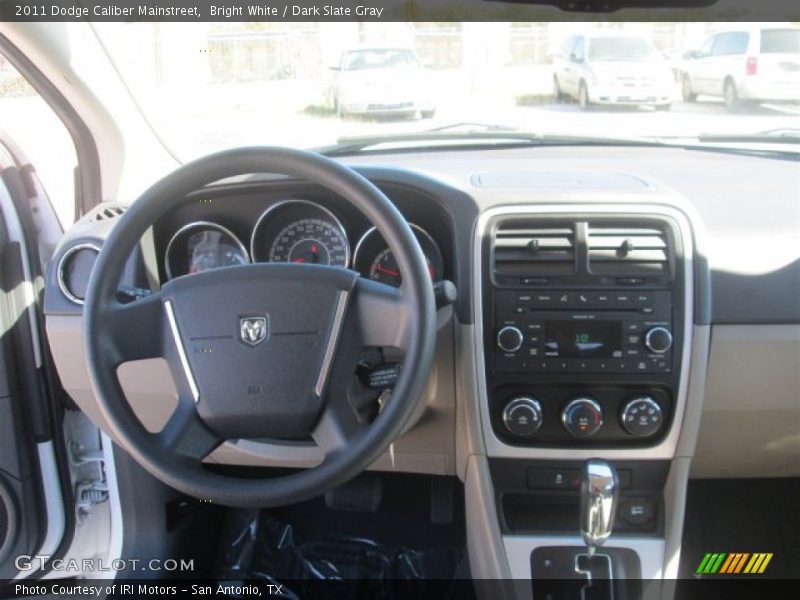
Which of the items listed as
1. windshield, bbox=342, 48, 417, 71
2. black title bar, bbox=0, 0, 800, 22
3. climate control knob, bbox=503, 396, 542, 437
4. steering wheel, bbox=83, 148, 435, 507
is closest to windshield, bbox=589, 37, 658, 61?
windshield, bbox=342, 48, 417, 71

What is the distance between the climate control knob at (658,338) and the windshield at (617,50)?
1660 mm

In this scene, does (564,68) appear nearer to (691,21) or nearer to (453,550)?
(691,21)

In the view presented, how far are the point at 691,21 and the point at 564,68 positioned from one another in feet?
4.30

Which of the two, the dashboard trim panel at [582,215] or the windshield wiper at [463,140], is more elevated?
the windshield wiper at [463,140]

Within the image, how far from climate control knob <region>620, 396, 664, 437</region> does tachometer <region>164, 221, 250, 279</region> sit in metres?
1.17

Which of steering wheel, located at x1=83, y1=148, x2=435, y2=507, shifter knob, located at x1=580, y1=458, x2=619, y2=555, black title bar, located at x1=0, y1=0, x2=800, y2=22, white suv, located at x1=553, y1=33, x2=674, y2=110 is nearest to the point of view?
steering wheel, located at x1=83, y1=148, x2=435, y2=507

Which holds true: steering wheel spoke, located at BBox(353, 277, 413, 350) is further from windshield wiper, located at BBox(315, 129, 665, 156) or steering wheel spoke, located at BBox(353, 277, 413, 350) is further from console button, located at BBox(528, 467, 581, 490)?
windshield wiper, located at BBox(315, 129, 665, 156)

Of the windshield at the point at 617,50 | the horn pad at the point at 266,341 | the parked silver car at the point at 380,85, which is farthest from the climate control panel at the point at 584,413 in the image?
the windshield at the point at 617,50

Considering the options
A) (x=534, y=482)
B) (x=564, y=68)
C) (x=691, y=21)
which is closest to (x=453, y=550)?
(x=534, y=482)

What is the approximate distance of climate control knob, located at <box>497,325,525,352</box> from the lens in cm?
215

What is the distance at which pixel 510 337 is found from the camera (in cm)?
215

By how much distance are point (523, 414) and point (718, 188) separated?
3.36ft

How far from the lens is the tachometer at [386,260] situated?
2.23 metres

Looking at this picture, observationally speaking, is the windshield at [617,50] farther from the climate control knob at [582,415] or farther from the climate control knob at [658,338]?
the climate control knob at [582,415]
